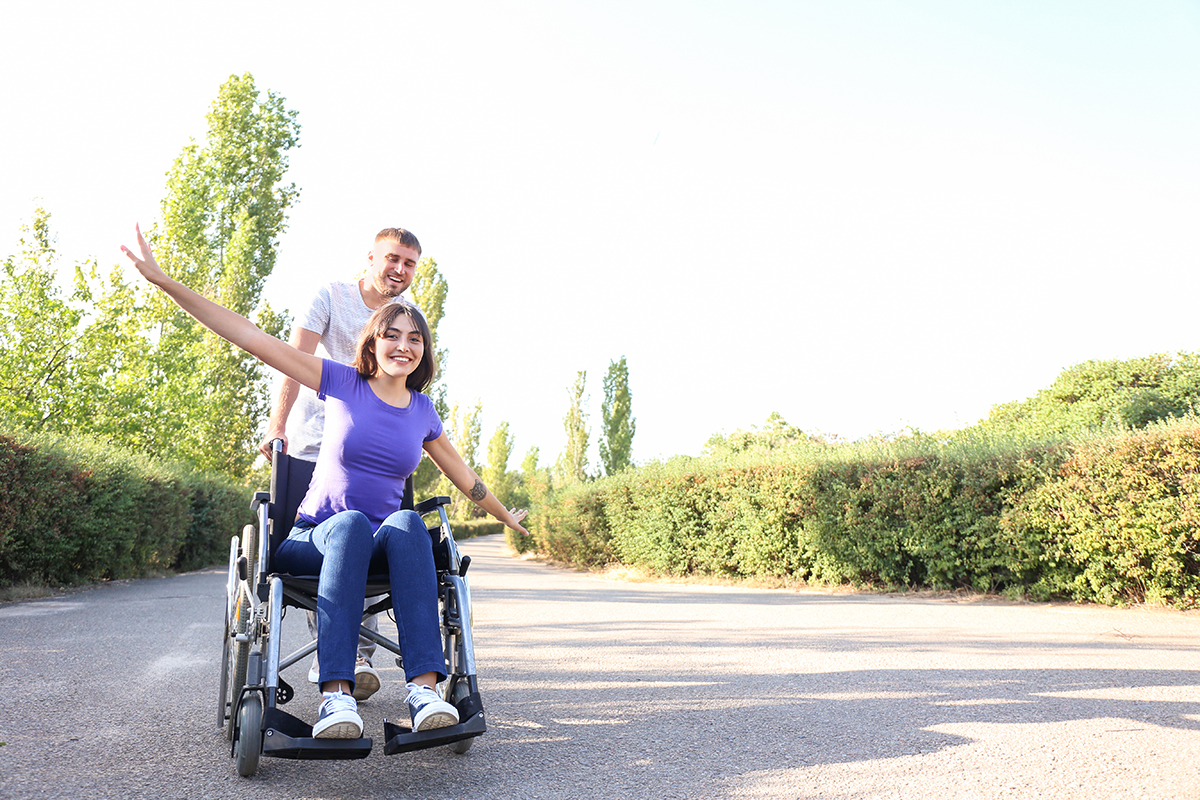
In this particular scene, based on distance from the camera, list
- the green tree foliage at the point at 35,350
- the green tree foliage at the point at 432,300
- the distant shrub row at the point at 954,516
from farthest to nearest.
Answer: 1. the green tree foliage at the point at 432,300
2. the green tree foliage at the point at 35,350
3. the distant shrub row at the point at 954,516

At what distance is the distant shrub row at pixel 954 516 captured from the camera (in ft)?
23.9

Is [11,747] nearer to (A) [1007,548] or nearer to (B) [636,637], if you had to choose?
(B) [636,637]

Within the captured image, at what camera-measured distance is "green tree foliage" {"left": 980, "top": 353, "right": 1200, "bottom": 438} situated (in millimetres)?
14094

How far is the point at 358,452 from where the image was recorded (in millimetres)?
2850

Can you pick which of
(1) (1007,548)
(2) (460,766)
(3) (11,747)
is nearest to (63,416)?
(3) (11,747)

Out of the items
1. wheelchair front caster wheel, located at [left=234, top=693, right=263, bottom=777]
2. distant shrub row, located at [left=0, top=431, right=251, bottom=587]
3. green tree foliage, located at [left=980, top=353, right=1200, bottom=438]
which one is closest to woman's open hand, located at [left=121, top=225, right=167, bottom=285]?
wheelchair front caster wheel, located at [left=234, top=693, right=263, bottom=777]

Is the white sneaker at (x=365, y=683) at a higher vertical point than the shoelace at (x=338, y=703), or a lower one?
lower

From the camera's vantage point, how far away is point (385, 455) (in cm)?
289

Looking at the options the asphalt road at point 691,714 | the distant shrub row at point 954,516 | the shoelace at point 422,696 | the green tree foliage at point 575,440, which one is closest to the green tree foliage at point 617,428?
the green tree foliage at point 575,440

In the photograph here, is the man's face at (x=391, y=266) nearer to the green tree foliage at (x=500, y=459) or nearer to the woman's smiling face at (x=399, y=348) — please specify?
the woman's smiling face at (x=399, y=348)

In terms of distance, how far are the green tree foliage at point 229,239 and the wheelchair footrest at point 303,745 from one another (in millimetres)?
15065

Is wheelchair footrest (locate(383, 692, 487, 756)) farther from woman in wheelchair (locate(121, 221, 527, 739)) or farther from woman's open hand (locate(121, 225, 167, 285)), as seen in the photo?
woman's open hand (locate(121, 225, 167, 285))

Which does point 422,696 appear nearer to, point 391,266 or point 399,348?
point 399,348

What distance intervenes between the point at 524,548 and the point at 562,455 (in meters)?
8.48
